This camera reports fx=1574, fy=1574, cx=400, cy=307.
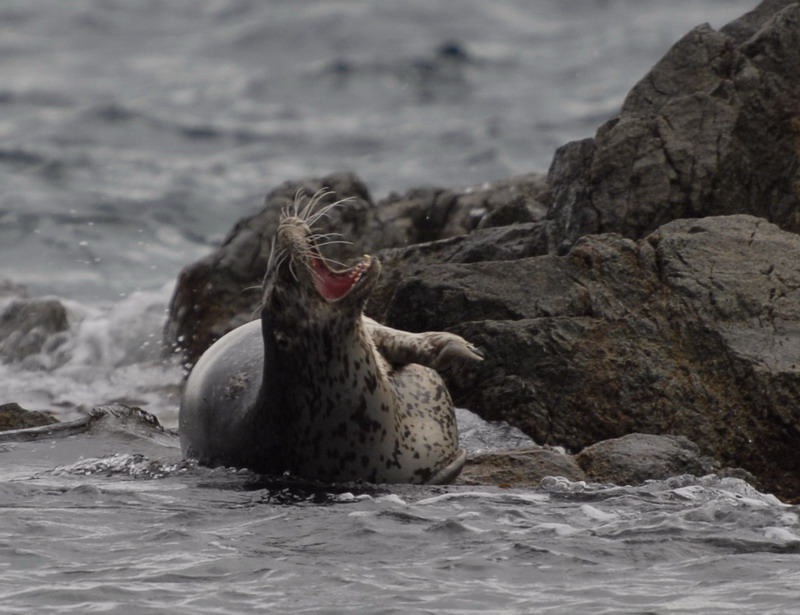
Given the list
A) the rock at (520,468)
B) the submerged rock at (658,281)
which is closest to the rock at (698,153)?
the submerged rock at (658,281)

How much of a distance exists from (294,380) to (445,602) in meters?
2.26

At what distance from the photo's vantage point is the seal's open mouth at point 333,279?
7453 mm

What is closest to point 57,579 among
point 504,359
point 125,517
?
point 125,517

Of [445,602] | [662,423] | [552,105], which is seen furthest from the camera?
[552,105]

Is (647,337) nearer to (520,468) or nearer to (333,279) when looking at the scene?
(520,468)

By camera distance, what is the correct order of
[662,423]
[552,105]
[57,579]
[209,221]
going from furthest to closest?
[552,105] < [209,221] < [662,423] < [57,579]

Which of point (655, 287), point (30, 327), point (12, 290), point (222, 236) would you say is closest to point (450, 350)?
point (655, 287)

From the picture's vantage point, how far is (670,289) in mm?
8617

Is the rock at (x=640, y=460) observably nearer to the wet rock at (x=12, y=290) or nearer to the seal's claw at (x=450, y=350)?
the seal's claw at (x=450, y=350)

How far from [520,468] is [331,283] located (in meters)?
1.26

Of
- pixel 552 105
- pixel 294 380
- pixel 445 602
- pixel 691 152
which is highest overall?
pixel 552 105

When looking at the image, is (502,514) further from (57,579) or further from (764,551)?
(57,579)

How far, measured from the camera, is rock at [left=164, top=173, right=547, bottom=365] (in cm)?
1278

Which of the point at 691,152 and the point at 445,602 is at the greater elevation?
the point at 691,152
